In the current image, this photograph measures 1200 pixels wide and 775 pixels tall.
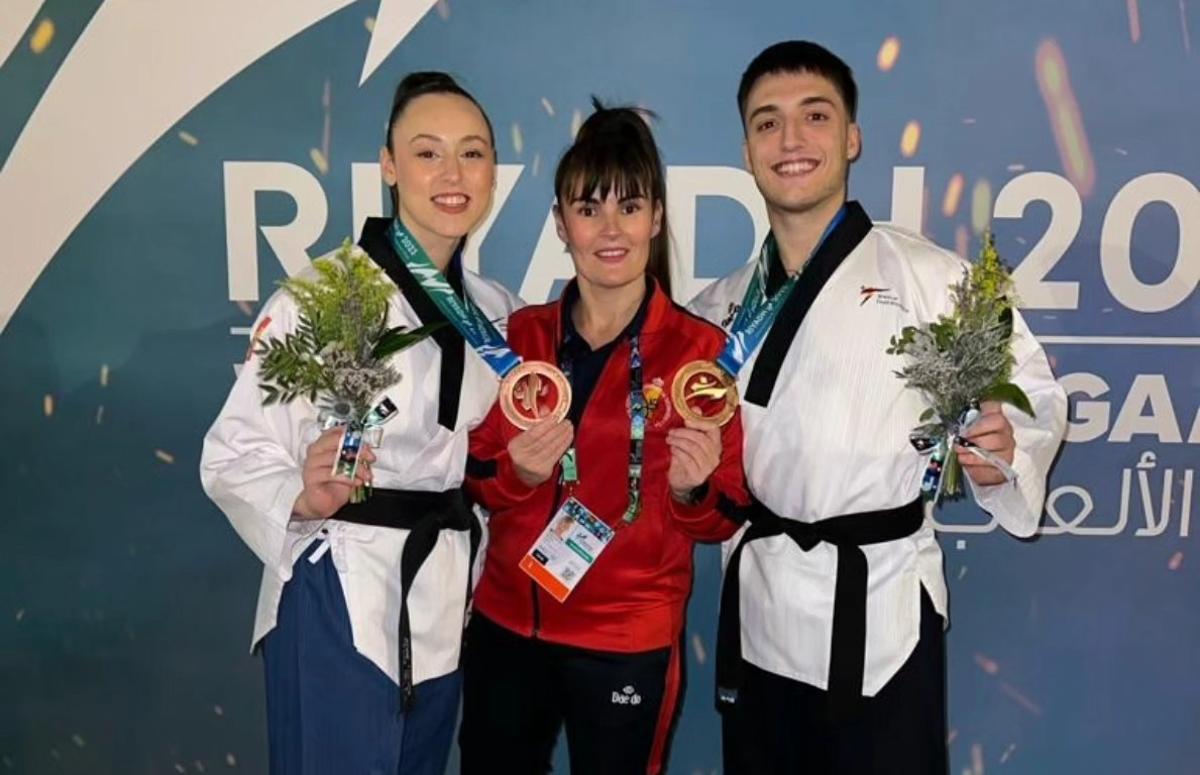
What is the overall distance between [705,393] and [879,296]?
428mm

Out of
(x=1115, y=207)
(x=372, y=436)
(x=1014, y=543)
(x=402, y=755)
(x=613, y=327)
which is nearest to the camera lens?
(x=372, y=436)

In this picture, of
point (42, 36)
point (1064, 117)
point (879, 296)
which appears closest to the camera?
point (879, 296)

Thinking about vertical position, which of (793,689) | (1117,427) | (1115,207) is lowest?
(793,689)

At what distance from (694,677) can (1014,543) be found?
1017mm

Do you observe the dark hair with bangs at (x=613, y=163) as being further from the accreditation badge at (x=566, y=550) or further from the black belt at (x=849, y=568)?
the black belt at (x=849, y=568)

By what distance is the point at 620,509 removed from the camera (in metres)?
2.11

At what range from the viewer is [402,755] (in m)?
2.04

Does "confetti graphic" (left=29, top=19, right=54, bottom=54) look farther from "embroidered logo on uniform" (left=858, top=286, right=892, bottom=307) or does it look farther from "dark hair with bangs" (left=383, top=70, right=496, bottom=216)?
"embroidered logo on uniform" (left=858, top=286, right=892, bottom=307)

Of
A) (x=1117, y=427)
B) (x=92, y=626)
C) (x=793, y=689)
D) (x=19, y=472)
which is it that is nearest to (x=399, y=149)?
(x=793, y=689)

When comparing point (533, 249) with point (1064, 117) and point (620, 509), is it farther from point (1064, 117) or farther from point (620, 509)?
point (1064, 117)

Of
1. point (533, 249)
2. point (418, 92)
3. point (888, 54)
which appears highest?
point (888, 54)

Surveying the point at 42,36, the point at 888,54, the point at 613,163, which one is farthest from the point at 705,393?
the point at 42,36

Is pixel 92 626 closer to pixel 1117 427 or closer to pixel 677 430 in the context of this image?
pixel 677 430

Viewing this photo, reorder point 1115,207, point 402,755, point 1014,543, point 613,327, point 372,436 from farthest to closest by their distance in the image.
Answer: point 1014,543 < point 1115,207 < point 613,327 < point 402,755 < point 372,436
